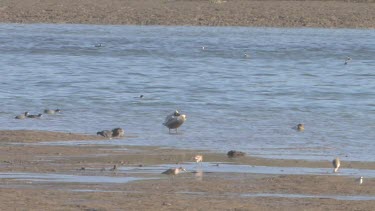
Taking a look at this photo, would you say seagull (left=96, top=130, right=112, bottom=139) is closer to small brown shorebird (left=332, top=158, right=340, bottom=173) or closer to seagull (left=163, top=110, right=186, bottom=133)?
seagull (left=163, top=110, right=186, bottom=133)

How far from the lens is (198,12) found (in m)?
36.2

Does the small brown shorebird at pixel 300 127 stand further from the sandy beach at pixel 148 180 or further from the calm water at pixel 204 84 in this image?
the sandy beach at pixel 148 180

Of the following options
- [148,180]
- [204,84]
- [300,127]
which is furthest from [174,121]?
[204,84]

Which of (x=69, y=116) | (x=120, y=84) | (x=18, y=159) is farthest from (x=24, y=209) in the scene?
(x=120, y=84)

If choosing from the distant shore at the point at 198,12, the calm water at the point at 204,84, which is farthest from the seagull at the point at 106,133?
the distant shore at the point at 198,12

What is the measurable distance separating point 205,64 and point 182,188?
15.8 meters

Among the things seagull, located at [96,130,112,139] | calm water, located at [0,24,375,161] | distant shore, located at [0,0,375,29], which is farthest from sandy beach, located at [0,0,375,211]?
distant shore, located at [0,0,375,29]

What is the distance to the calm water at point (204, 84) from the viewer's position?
47.6 ft

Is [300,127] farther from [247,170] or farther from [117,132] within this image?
[247,170]

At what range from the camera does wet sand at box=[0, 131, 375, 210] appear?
911cm

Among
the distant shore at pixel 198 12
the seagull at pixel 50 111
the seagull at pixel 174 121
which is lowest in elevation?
Result: the seagull at pixel 174 121

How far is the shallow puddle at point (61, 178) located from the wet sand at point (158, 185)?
69 mm

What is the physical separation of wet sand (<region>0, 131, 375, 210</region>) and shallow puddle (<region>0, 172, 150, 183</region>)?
0.07 metres

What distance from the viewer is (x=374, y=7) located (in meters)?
36.6
